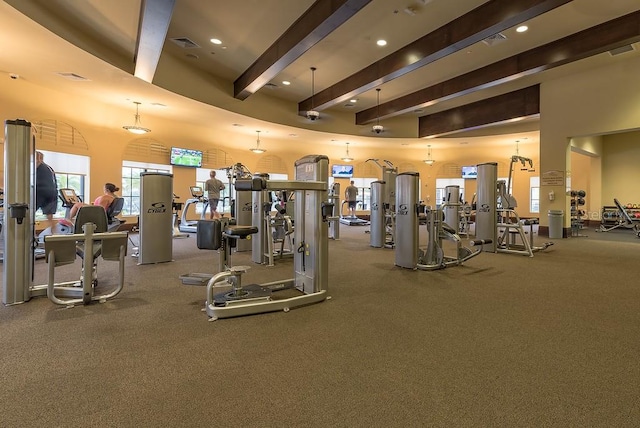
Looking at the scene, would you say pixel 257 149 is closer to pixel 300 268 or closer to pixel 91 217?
pixel 91 217

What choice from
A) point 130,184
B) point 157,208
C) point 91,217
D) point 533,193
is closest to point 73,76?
point 130,184

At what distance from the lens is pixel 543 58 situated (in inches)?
284

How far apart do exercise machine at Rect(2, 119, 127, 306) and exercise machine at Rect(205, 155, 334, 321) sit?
123 cm

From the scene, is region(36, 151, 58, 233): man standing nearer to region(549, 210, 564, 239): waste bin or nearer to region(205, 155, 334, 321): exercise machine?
region(205, 155, 334, 321): exercise machine

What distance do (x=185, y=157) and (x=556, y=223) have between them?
1134 centimetres

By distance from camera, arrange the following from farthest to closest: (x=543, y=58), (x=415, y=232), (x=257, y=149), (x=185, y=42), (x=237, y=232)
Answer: (x=257, y=149)
(x=543, y=58)
(x=185, y=42)
(x=415, y=232)
(x=237, y=232)

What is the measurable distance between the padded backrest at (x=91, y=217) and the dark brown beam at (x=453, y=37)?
6407 millimetres

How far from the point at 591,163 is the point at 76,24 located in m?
15.6

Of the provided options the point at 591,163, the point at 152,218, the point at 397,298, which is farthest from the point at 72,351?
the point at 591,163

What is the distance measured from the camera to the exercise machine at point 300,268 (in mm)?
2908

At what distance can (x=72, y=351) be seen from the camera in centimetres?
222

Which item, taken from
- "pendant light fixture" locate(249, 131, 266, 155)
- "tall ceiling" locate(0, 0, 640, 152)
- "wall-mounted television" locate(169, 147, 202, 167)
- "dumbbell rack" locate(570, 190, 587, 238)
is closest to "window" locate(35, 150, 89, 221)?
"tall ceiling" locate(0, 0, 640, 152)

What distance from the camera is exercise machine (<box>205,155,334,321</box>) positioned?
291 centimetres

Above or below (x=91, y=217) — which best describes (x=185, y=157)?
above
